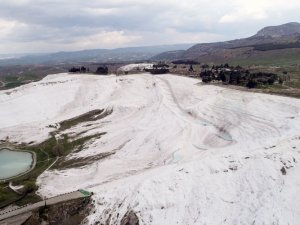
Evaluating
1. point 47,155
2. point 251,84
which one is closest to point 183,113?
point 251,84

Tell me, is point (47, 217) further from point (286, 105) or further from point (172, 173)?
point (286, 105)

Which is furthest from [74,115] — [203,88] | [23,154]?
[203,88]

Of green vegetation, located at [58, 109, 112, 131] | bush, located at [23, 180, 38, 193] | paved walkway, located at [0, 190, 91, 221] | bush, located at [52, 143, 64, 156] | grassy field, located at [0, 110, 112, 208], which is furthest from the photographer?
green vegetation, located at [58, 109, 112, 131]

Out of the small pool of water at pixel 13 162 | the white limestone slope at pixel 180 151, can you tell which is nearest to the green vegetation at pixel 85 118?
the white limestone slope at pixel 180 151

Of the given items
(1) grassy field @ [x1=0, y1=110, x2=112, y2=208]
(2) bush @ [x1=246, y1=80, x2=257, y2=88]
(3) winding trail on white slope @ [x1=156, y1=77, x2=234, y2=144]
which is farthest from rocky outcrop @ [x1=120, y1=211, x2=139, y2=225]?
(2) bush @ [x1=246, y1=80, x2=257, y2=88]

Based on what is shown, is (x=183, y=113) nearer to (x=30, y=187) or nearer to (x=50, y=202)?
(x=30, y=187)

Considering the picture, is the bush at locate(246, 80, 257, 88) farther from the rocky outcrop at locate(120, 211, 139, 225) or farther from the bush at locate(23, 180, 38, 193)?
the rocky outcrop at locate(120, 211, 139, 225)

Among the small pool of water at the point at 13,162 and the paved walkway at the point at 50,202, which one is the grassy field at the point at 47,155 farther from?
the paved walkway at the point at 50,202
